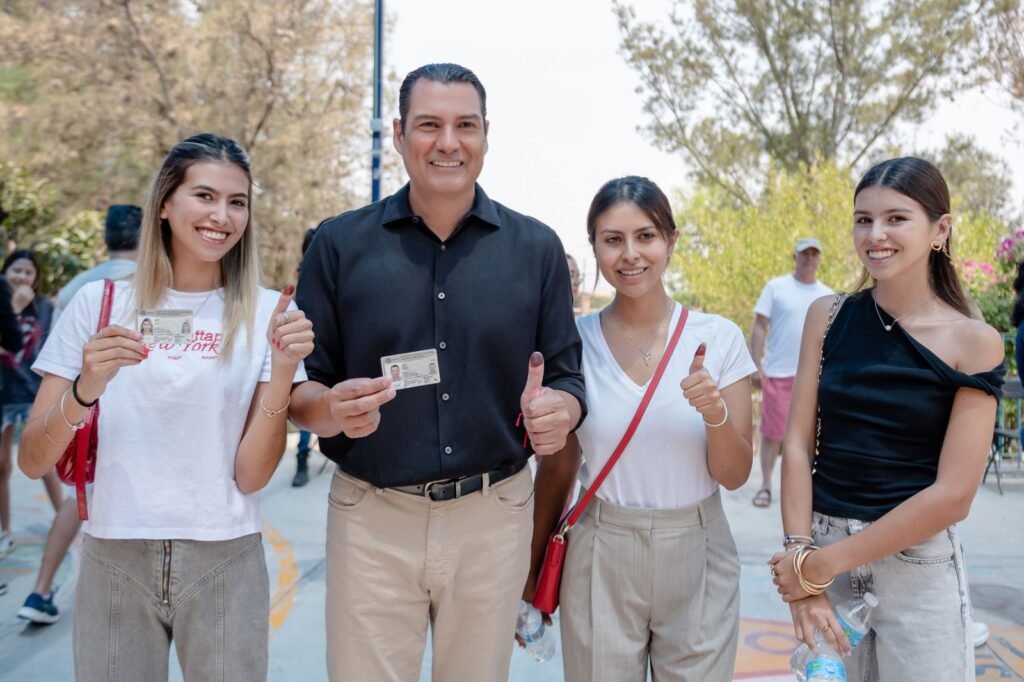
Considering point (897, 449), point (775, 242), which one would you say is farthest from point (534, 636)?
point (775, 242)

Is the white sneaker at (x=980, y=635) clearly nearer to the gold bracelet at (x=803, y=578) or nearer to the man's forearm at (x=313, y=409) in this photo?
the gold bracelet at (x=803, y=578)

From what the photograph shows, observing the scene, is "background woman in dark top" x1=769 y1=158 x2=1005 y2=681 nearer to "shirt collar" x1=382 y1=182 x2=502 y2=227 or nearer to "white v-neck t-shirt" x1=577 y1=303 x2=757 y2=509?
"white v-neck t-shirt" x1=577 y1=303 x2=757 y2=509

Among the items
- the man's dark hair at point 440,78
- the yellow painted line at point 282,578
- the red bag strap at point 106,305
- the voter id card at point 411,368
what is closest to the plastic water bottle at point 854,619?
the voter id card at point 411,368

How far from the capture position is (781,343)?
7.13 m

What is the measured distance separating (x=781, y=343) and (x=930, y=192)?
4.90m

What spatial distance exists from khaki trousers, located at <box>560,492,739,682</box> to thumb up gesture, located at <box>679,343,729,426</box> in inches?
14.5

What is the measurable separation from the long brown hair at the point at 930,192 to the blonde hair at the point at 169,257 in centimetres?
179

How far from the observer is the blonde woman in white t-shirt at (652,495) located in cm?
254

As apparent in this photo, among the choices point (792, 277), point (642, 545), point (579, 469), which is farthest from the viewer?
point (792, 277)

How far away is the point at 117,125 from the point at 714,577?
15.8 m

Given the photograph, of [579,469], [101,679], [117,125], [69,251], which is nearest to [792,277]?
[579,469]

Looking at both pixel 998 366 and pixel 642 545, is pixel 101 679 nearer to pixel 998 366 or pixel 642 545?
pixel 642 545

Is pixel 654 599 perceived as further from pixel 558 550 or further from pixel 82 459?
pixel 82 459

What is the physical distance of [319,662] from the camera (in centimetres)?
429
